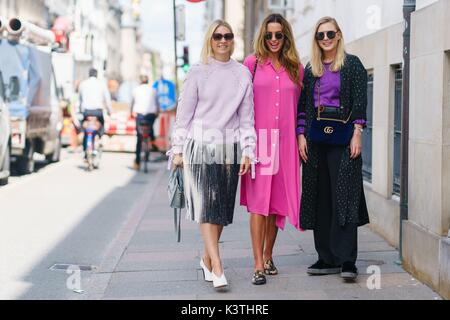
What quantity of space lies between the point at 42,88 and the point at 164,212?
6926mm

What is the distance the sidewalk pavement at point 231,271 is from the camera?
646cm

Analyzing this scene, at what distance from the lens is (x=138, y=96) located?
706 inches

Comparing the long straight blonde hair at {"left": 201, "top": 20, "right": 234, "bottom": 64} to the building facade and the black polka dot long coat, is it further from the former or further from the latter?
the building facade

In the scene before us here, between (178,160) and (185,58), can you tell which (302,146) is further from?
(185,58)

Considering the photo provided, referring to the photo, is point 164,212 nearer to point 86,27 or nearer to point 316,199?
point 316,199

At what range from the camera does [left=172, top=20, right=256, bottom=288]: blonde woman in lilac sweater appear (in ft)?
21.6

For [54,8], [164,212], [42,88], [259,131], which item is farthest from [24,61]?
[54,8]

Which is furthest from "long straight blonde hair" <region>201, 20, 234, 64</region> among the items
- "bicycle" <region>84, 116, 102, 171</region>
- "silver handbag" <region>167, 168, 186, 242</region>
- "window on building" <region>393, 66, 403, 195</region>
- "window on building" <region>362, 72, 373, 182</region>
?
"bicycle" <region>84, 116, 102, 171</region>

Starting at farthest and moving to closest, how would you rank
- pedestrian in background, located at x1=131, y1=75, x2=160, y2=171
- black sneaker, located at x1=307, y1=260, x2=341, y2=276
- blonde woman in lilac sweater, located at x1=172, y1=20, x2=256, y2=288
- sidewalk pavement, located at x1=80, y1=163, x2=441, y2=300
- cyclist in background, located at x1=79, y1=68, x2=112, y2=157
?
1. pedestrian in background, located at x1=131, y1=75, x2=160, y2=171
2. cyclist in background, located at x1=79, y1=68, x2=112, y2=157
3. black sneaker, located at x1=307, y1=260, x2=341, y2=276
4. blonde woman in lilac sweater, located at x1=172, y1=20, x2=256, y2=288
5. sidewalk pavement, located at x1=80, y1=163, x2=441, y2=300

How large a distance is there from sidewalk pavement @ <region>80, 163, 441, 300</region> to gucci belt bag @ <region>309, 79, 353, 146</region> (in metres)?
1.01

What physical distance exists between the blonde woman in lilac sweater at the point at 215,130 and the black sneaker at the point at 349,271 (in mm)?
882

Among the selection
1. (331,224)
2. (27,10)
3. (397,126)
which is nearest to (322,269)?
(331,224)

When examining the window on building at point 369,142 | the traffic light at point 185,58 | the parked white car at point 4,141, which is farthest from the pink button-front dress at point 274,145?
the traffic light at point 185,58

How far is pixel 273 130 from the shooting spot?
6.84 m
